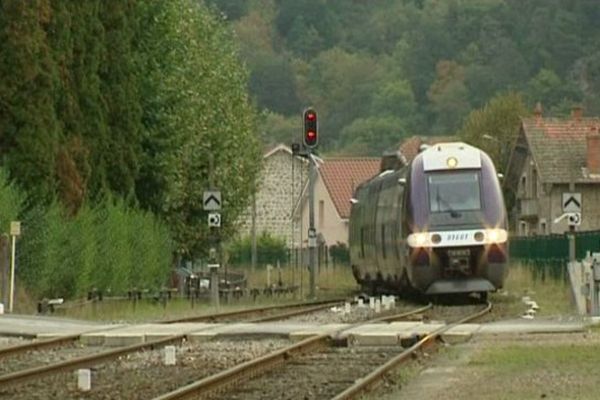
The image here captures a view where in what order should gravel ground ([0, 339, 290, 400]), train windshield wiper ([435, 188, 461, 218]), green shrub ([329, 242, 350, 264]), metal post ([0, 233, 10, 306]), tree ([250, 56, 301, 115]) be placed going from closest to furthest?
1. gravel ground ([0, 339, 290, 400])
2. metal post ([0, 233, 10, 306])
3. train windshield wiper ([435, 188, 461, 218])
4. green shrub ([329, 242, 350, 264])
5. tree ([250, 56, 301, 115])

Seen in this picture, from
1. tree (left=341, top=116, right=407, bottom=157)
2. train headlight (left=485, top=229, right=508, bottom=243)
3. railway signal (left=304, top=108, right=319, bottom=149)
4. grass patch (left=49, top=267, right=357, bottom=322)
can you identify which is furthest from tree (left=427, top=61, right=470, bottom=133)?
train headlight (left=485, top=229, right=508, bottom=243)

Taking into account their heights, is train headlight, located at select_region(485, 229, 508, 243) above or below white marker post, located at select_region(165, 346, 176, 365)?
above

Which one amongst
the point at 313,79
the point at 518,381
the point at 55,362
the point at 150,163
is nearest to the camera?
the point at 518,381

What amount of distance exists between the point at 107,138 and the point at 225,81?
1969 centimetres

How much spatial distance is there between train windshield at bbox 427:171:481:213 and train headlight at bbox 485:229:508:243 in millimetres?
624

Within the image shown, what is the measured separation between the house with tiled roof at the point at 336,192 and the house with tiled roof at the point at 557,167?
2586cm

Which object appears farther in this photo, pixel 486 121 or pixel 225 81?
pixel 486 121

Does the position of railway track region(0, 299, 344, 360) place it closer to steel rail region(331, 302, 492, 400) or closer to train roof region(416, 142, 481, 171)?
train roof region(416, 142, 481, 171)

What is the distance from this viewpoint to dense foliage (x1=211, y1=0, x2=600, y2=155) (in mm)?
170250

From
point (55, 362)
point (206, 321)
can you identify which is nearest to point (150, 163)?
point (206, 321)

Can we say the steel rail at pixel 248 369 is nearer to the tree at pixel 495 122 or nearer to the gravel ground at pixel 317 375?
the gravel ground at pixel 317 375

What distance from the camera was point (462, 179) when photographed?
4206cm

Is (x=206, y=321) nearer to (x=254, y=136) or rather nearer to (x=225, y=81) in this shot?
(x=225, y=81)

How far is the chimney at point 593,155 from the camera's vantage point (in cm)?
8517
